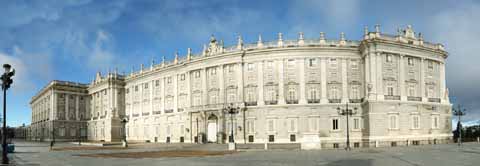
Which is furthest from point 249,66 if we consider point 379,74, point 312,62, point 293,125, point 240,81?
point 379,74

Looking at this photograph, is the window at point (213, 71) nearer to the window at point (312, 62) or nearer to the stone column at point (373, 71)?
the window at point (312, 62)

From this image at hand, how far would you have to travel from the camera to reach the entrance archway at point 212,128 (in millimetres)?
68312

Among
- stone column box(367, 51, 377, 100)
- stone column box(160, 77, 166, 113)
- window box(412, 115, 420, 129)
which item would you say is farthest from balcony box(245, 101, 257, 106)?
stone column box(160, 77, 166, 113)

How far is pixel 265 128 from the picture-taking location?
62656mm

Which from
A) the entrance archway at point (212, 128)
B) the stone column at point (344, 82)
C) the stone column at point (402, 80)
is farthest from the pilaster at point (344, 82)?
the entrance archway at point (212, 128)

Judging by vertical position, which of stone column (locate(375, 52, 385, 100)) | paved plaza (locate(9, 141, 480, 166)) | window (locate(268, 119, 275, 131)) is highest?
stone column (locate(375, 52, 385, 100))

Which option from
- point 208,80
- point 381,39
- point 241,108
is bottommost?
point 241,108

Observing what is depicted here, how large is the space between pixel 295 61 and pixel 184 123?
23202 millimetres

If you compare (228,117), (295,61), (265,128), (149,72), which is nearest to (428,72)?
(295,61)

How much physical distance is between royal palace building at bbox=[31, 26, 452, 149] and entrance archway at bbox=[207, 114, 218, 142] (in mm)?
155

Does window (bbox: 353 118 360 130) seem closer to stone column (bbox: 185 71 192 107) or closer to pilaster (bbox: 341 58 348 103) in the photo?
pilaster (bbox: 341 58 348 103)

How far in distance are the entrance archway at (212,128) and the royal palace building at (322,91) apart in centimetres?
15

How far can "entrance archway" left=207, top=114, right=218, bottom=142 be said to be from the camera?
224ft

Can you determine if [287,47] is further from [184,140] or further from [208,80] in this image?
[184,140]
